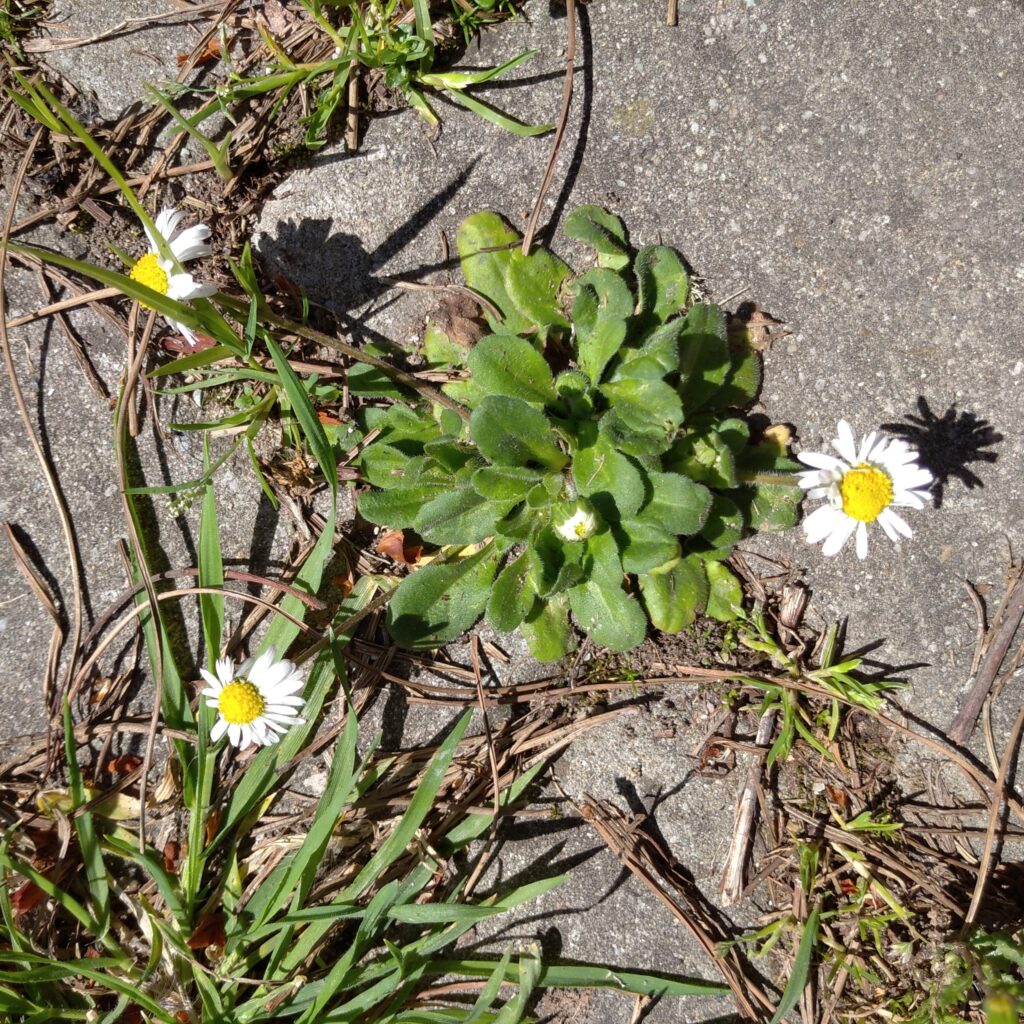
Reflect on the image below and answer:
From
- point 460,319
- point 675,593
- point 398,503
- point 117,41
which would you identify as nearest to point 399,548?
point 398,503

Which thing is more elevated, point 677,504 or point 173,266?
point 173,266

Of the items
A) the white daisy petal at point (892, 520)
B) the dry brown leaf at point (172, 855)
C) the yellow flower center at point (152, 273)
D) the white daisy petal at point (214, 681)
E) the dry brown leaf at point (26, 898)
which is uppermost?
the yellow flower center at point (152, 273)

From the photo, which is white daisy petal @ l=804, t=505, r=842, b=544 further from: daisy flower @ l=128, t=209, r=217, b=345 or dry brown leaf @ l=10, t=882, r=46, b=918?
dry brown leaf @ l=10, t=882, r=46, b=918

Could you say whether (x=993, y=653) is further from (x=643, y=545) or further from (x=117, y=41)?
(x=117, y=41)

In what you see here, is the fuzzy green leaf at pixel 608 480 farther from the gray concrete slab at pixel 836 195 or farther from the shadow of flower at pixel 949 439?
the shadow of flower at pixel 949 439

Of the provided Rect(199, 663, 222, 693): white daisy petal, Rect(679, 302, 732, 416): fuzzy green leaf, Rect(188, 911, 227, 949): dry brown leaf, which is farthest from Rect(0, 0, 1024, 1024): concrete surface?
Rect(188, 911, 227, 949): dry brown leaf

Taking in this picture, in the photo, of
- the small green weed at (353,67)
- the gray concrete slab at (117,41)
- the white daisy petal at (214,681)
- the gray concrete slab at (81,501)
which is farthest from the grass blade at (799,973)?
the gray concrete slab at (117,41)
